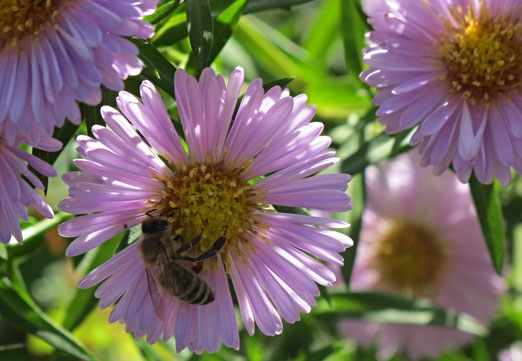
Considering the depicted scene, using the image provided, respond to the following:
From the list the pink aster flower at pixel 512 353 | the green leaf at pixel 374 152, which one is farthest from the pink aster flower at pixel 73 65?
the pink aster flower at pixel 512 353

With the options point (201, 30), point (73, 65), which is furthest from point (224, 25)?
point (73, 65)

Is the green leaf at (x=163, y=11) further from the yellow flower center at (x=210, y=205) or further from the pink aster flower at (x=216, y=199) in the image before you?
the yellow flower center at (x=210, y=205)

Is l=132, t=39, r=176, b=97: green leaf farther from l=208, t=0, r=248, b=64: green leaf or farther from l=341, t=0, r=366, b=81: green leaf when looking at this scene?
l=341, t=0, r=366, b=81: green leaf

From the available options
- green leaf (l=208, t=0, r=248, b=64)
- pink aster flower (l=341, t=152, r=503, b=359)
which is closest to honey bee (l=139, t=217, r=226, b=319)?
green leaf (l=208, t=0, r=248, b=64)

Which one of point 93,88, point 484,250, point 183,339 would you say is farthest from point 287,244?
point 484,250

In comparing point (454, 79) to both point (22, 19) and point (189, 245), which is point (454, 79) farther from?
point (22, 19)

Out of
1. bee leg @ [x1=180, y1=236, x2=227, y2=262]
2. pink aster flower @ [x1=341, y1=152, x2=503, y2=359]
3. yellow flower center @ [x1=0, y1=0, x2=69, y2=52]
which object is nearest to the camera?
yellow flower center @ [x1=0, y1=0, x2=69, y2=52]
